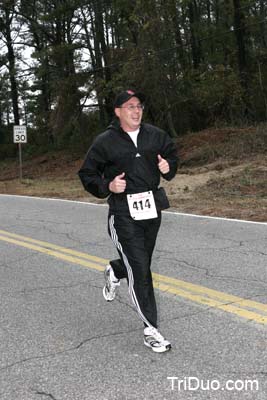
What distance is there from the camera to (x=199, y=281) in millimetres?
5754

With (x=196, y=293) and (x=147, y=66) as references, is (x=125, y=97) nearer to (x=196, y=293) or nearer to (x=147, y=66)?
(x=196, y=293)

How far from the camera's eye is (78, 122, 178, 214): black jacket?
13.2 ft

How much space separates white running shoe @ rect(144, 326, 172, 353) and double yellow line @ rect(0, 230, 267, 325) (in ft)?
3.01

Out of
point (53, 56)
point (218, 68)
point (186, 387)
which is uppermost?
point (53, 56)

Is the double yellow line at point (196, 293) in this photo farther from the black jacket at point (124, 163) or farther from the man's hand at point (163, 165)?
the man's hand at point (163, 165)

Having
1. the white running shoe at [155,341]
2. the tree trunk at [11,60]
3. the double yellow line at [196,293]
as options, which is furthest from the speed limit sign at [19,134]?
the white running shoe at [155,341]

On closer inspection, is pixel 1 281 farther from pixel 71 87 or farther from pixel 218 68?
pixel 71 87

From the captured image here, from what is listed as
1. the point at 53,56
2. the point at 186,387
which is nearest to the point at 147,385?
the point at 186,387

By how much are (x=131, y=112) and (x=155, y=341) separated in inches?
69.0

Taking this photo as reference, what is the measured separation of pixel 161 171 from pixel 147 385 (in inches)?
62.5

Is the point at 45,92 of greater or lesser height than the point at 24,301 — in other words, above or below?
above

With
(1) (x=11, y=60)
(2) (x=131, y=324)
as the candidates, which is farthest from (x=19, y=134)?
(1) (x=11, y=60)

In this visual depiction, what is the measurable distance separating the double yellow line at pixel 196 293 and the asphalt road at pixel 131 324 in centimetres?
1

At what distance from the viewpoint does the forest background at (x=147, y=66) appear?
934 inches
